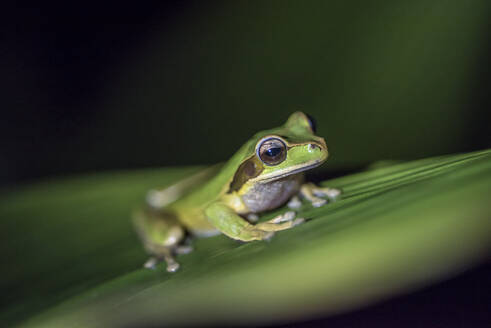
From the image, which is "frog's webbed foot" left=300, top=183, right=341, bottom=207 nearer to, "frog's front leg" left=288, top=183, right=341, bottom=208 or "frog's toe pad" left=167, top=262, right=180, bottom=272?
"frog's front leg" left=288, top=183, right=341, bottom=208

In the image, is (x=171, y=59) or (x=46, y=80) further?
(x=46, y=80)

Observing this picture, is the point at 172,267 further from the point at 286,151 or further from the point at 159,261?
the point at 286,151

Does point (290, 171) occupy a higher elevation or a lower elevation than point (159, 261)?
higher

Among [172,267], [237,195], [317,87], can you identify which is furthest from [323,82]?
[172,267]

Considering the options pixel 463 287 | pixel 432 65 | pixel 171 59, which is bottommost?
pixel 463 287

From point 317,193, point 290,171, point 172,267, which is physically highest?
point 290,171

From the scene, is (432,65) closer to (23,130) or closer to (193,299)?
(193,299)

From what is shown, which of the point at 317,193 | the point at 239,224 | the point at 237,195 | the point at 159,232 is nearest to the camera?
the point at 317,193

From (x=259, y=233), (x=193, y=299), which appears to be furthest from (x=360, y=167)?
(x=193, y=299)
